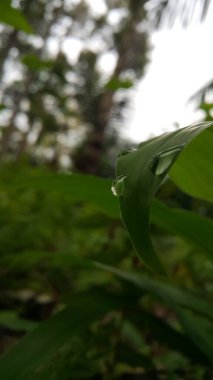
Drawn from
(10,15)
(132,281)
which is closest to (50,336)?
(132,281)

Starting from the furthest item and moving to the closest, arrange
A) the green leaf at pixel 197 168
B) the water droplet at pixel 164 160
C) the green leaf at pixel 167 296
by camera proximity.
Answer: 1. the green leaf at pixel 167 296
2. the green leaf at pixel 197 168
3. the water droplet at pixel 164 160

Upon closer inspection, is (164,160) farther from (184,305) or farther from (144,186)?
(184,305)

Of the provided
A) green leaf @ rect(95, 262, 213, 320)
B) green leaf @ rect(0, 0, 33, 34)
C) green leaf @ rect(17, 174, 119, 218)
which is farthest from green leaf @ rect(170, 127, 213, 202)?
green leaf @ rect(0, 0, 33, 34)

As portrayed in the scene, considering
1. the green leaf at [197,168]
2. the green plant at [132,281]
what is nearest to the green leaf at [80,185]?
the green plant at [132,281]

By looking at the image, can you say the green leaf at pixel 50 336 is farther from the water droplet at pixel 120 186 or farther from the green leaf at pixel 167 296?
the water droplet at pixel 120 186

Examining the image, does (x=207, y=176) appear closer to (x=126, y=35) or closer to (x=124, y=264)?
(x=124, y=264)

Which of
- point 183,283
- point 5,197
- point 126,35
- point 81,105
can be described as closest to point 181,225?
point 183,283
